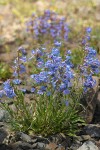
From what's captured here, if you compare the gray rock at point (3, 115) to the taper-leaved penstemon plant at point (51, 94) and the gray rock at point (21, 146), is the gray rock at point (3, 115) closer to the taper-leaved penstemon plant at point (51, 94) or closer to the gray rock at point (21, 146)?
the taper-leaved penstemon plant at point (51, 94)

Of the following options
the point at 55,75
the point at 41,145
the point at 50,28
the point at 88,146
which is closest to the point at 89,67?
the point at 55,75

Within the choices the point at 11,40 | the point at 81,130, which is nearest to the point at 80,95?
the point at 81,130

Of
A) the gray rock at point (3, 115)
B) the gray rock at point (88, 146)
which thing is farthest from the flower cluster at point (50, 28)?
the gray rock at point (88, 146)

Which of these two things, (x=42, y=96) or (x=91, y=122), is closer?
(x=42, y=96)

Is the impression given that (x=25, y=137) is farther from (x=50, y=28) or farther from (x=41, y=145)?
(x=50, y=28)

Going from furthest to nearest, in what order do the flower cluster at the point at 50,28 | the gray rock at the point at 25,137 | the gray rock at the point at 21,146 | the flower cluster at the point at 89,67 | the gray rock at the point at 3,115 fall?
1. the flower cluster at the point at 50,28
2. the gray rock at the point at 3,115
3. the gray rock at the point at 25,137
4. the gray rock at the point at 21,146
5. the flower cluster at the point at 89,67

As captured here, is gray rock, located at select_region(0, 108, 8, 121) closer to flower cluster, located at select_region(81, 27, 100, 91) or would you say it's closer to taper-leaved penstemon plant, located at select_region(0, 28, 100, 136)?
taper-leaved penstemon plant, located at select_region(0, 28, 100, 136)

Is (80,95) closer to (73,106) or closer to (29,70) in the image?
(73,106)

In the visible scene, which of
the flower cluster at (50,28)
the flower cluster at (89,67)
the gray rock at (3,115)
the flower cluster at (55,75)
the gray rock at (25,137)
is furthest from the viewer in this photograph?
the flower cluster at (50,28)

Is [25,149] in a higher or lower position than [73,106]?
lower

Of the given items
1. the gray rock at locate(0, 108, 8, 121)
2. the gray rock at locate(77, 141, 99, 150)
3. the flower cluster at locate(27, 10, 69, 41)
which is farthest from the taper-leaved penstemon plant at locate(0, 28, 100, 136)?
the flower cluster at locate(27, 10, 69, 41)

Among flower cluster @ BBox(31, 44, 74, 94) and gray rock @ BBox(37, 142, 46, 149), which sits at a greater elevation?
flower cluster @ BBox(31, 44, 74, 94)
